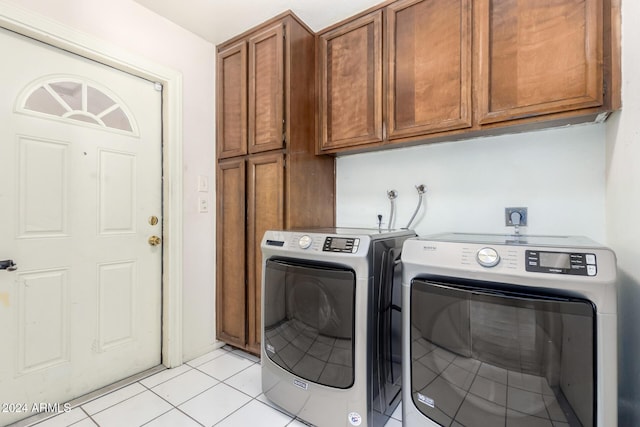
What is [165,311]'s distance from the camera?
2.01 m

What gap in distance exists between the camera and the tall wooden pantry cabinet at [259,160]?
6.20ft

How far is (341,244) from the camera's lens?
131 cm

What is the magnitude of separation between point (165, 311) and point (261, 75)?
1825 mm

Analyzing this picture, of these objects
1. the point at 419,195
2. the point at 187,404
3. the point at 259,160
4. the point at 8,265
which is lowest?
the point at 187,404

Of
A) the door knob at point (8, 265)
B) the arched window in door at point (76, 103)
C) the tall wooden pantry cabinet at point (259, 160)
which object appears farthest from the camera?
the tall wooden pantry cabinet at point (259, 160)

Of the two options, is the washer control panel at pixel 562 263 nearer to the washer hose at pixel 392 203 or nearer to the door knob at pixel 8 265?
the washer hose at pixel 392 203

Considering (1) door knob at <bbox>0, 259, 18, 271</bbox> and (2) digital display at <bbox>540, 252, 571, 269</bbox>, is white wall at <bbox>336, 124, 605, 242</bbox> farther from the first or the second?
(1) door knob at <bbox>0, 259, 18, 271</bbox>

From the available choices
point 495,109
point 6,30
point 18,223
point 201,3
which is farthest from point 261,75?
point 18,223

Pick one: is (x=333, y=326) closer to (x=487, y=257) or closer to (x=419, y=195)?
(x=487, y=257)

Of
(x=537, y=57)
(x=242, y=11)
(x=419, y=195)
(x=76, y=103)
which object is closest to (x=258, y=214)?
(x=419, y=195)

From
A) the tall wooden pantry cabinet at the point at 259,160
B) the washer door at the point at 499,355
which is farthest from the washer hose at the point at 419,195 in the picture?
the washer door at the point at 499,355

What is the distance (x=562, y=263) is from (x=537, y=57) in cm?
103

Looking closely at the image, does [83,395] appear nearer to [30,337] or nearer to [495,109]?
[30,337]

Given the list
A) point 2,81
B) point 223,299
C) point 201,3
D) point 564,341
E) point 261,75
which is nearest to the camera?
point 564,341
